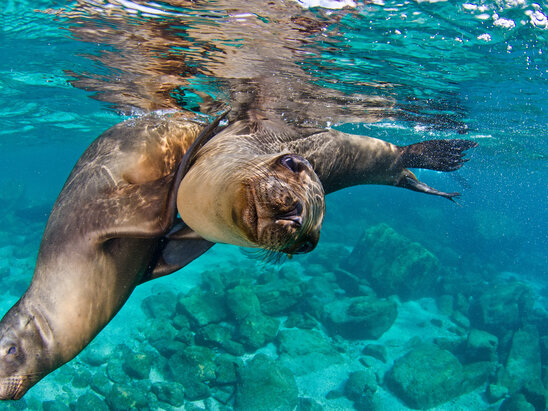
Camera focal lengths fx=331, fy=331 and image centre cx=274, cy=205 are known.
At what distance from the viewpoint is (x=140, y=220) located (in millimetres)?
2256

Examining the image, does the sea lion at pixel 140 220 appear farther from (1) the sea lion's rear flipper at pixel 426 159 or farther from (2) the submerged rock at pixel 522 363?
(2) the submerged rock at pixel 522 363

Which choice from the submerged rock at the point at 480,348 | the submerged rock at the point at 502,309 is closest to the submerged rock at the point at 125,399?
the submerged rock at the point at 480,348

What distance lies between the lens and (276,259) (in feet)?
5.91

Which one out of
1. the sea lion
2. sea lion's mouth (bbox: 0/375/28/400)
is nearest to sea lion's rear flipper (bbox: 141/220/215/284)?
the sea lion

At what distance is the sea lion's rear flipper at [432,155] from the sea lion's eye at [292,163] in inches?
155

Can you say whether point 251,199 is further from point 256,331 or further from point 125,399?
point 256,331

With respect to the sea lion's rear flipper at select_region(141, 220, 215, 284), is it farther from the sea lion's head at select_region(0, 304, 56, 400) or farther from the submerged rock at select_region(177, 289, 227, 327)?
the submerged rock at select_region(177, 289, 227, 327)

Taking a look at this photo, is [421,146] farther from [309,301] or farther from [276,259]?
[309,301]

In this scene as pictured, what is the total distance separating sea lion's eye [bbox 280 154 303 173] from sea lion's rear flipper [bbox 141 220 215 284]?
117cm

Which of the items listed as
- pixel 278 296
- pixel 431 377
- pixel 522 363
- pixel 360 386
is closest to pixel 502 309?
pixel 522 363

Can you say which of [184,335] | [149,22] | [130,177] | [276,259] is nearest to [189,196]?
[276,259]

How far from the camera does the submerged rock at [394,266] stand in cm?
1884

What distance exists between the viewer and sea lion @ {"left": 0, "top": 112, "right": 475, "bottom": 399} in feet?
5.02

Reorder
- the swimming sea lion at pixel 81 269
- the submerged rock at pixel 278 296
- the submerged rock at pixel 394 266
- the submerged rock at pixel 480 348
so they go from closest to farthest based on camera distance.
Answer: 1. the swimming sea lion at pixel 81 269
2. the submerged rock at pixel 480 348
3. the submerged rock at pixel 278 296
4. the submerged rock at pixel 394 266
